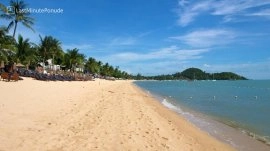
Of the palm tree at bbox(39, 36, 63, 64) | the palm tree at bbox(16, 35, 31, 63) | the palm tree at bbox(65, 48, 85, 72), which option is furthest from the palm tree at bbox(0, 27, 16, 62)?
the palm tree at bbox(65, 48, 85, 72)

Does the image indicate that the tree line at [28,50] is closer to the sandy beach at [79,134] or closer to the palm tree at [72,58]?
the palm tree at [72,58]

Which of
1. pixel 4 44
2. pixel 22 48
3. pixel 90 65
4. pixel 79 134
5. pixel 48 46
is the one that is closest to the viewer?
pixel 79 134

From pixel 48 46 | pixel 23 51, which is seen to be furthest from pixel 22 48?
pixel 48 46

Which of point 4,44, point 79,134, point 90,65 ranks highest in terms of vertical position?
point 90,65

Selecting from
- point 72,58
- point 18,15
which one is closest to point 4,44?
point 18,15

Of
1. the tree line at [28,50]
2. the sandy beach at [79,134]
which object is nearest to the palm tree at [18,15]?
the tree line at [28,50]

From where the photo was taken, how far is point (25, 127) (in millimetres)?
8344

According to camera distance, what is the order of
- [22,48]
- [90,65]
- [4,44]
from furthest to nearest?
[90,65], [22,48], [4,44]

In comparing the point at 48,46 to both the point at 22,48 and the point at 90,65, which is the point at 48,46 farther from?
the point at 90,65

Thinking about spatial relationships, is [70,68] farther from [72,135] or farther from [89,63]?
[72,135]

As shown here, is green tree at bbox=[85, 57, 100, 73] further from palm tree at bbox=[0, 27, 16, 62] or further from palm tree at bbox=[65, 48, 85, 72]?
palm tree at bbox=[0, 27, 16, 62]

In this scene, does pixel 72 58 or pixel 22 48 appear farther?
pixel 72 58

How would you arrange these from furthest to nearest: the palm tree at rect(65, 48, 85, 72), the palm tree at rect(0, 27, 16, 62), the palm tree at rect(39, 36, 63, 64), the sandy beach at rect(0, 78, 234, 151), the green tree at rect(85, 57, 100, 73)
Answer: the green tree at rect(85, 57, 100, 73) → the palm tree at rect(65, 48, 85, 72) → the palm tree at rect(39, 36, 63, 64) → the palm tree at rect(0, 27, 16, 62) → the sandy beach at rect(0, 78, 234, 151)

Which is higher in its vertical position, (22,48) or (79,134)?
(22,48)
